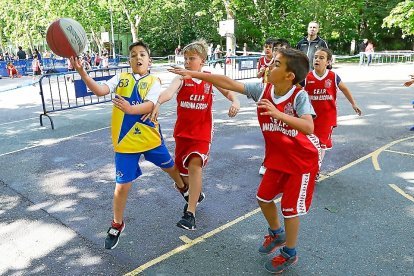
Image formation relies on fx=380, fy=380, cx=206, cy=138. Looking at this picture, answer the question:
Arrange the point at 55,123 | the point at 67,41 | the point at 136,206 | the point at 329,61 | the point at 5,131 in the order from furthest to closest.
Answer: the point at 55,123 → the point at 5,131 → the point at 329,61 → the point at 136,206 → the point at 67,41

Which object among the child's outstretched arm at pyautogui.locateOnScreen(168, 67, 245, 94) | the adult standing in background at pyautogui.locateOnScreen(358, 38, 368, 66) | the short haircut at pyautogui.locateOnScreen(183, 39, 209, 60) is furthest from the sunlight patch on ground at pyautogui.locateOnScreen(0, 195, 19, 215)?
the adult standing in background at pyautogui.locateOnScreen(358, 38, 368, 66)

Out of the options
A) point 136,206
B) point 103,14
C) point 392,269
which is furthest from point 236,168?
point 103,14

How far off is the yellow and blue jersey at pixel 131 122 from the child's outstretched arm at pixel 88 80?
13cm

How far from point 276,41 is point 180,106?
114 inches

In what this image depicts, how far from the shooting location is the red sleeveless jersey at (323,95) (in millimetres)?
5137

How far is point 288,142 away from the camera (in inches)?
121

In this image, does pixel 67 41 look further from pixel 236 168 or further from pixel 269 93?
pixel 236 168

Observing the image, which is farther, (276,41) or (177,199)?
(276,41)

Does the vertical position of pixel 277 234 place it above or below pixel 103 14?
below

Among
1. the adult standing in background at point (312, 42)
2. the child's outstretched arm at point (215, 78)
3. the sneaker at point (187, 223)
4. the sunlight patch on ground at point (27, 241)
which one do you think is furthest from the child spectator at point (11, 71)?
the child's outstretched arm at point (215, 78)

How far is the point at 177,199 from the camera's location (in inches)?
193

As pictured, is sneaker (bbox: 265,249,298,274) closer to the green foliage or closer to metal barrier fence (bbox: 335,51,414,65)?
metal barrier fence (bbox: 335,51,414,65)

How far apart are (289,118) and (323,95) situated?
102 inches

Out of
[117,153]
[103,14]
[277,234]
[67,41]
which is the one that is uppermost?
[103,14]
